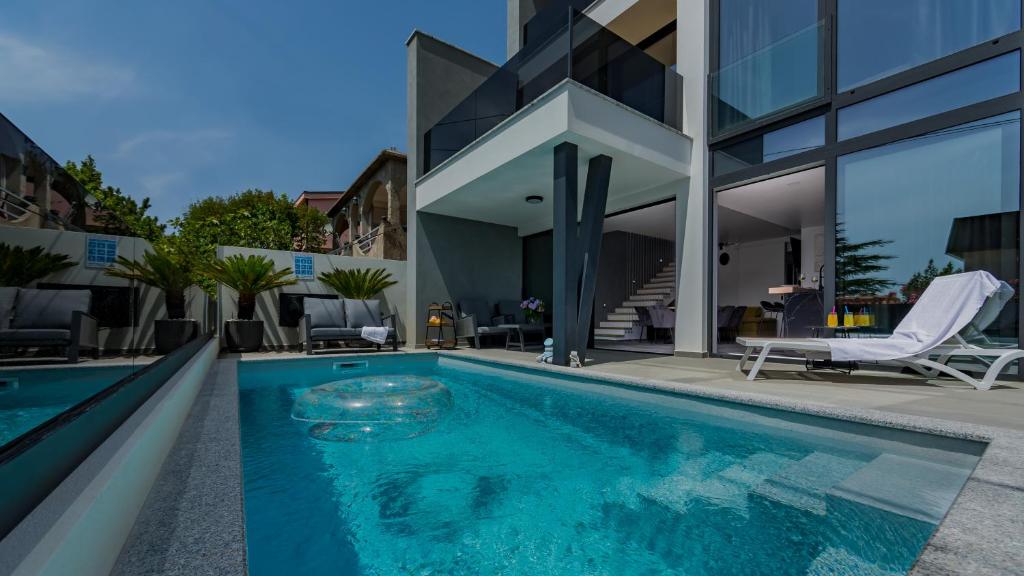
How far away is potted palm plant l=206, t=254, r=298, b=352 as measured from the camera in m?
7.78

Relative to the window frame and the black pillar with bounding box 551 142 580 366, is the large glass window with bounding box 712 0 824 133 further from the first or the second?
the black pillar with bounding box 551 142 580 366

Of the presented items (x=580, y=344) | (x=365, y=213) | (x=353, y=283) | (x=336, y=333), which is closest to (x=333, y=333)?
(x=336, y=333)

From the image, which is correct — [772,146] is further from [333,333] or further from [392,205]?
[392,205]

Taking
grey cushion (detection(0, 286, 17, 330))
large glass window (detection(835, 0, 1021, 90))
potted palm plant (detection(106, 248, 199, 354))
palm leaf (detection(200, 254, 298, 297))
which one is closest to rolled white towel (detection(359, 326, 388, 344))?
palm leaf (detection(200, 254, 298, 297))

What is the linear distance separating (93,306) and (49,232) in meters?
0.47

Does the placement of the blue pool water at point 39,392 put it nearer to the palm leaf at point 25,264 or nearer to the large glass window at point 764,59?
the palm leaf at point 25,264

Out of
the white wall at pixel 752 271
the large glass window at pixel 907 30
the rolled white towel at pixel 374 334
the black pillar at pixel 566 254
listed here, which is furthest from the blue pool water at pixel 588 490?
the white wall at pixel 752 271

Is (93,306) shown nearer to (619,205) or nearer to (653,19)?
(619,205)

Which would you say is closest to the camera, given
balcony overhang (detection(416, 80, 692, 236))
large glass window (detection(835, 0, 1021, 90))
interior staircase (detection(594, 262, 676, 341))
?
large glass window (detection(835, 0, 1021, 90))

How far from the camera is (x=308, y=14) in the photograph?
732 cm

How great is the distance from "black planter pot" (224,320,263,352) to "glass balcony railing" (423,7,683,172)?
484cm

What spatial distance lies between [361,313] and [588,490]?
7103mm

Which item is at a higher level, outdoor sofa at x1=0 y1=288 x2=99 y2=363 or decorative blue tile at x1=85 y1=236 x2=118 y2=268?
decorative blue tile at x1=85 y1=236 x2=118 y2=268

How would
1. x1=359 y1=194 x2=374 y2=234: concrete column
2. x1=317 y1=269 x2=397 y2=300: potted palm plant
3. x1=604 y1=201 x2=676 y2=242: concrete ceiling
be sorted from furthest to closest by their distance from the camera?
1. x1=359 y1=194 x2=374 y2=234: concrete column
2. x1=604 y1=201 x2=676 y2=242: concrete ceiling
3. x1=317 y1=269 x2=397 y2=300: potted palm plant
